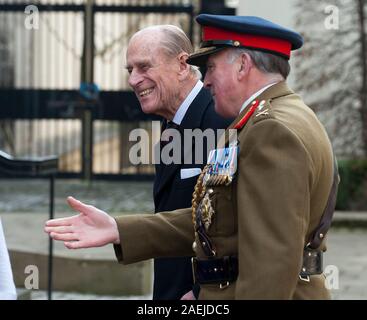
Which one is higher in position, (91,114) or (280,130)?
(280,130)

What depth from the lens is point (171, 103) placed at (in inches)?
149

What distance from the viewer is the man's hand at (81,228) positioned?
9.57 ft

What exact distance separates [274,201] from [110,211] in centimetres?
878

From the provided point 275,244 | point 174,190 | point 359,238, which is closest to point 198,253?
point 275,244

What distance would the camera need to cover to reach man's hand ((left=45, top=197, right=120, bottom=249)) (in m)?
2.92

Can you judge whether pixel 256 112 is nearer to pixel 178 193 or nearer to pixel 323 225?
pixel 323 225

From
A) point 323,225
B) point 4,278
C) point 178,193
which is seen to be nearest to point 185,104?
point 178,193

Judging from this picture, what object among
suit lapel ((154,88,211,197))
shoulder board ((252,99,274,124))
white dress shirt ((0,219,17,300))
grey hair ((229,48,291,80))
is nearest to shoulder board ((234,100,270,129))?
shoulder board ((252,99,274,124))

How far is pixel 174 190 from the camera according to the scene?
12.2ft

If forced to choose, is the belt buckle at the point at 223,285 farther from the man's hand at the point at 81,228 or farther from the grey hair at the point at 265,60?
the grey hair at the point at 265,60
